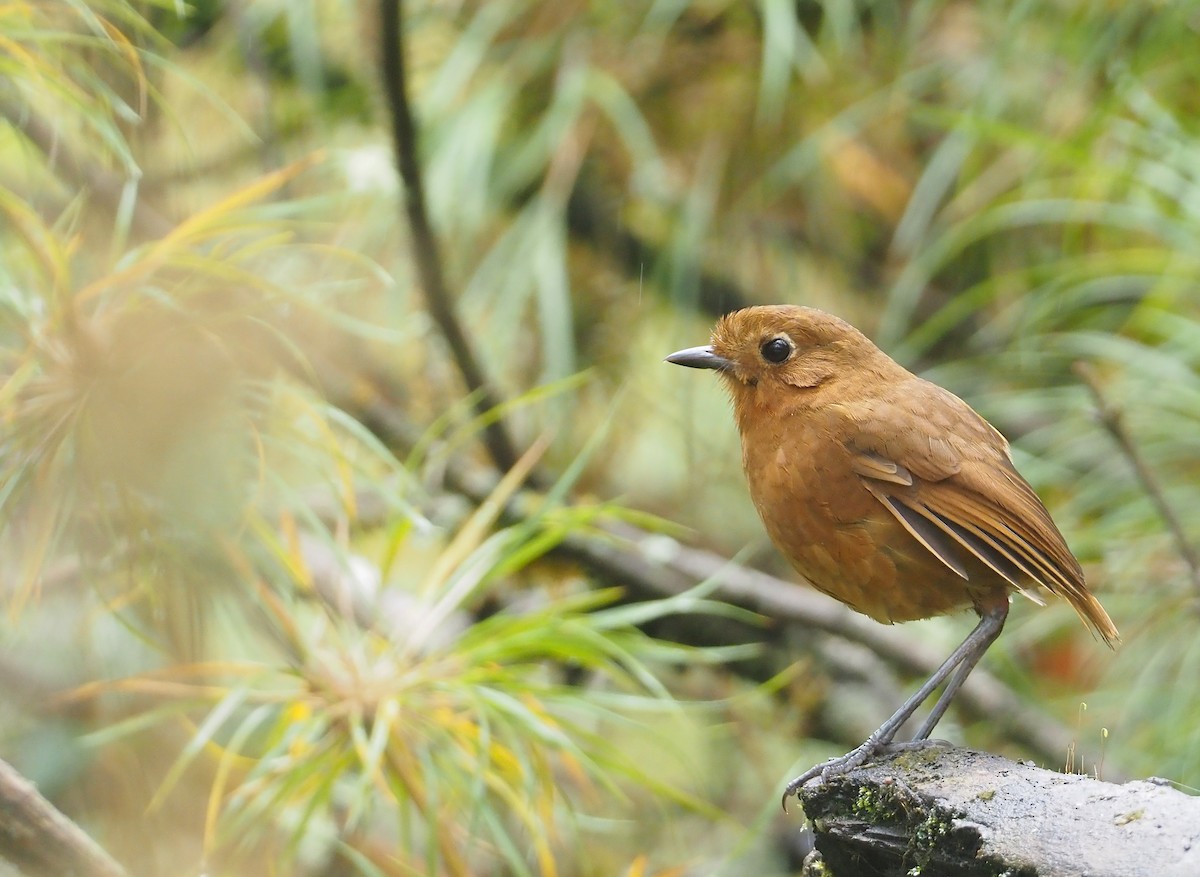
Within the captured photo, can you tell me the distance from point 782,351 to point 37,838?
1337 mm

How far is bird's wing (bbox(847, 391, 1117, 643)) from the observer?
75.6 inches

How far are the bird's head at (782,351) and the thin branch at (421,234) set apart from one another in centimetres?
54

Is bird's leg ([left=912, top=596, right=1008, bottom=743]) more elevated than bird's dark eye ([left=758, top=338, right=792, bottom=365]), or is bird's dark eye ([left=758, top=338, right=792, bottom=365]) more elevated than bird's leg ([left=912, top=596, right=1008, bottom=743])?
bird's dark eye ([left=758, top=338, right=792, bottom=365])

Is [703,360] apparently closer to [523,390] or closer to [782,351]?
[782,351]

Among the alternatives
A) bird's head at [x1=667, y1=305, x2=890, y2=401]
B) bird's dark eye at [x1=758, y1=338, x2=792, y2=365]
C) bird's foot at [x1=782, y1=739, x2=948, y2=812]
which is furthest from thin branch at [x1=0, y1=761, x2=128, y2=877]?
bird's dark eye at [x1=758, y1=338, x2=792, y2=365]

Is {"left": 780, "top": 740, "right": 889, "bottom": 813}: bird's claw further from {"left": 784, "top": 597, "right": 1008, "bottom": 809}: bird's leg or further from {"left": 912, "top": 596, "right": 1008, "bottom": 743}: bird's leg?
{"left": 912, "top": 596, "right": 1008, "bottom": 743}: bird's leg

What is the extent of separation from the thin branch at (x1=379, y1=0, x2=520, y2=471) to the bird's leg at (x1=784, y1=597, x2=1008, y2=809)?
103 centimetres

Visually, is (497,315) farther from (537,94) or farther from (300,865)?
(300,865)

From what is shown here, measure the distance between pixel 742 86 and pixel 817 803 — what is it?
2685 millimetres

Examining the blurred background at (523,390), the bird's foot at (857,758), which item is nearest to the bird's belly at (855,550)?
the bird's foot at (857,758)

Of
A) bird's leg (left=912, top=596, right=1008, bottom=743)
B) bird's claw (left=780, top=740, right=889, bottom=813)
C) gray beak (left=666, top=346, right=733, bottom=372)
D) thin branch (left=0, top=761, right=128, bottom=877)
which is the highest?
gray beak (left=666, top=346, right=733, bottom=372)

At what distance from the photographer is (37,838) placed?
1.44 m

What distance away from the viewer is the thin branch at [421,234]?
7.88ft

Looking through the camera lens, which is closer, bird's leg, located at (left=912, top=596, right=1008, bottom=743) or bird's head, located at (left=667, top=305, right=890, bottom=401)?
bird's leg, located at (left=912, top=596, right=1008, bottom=743)
